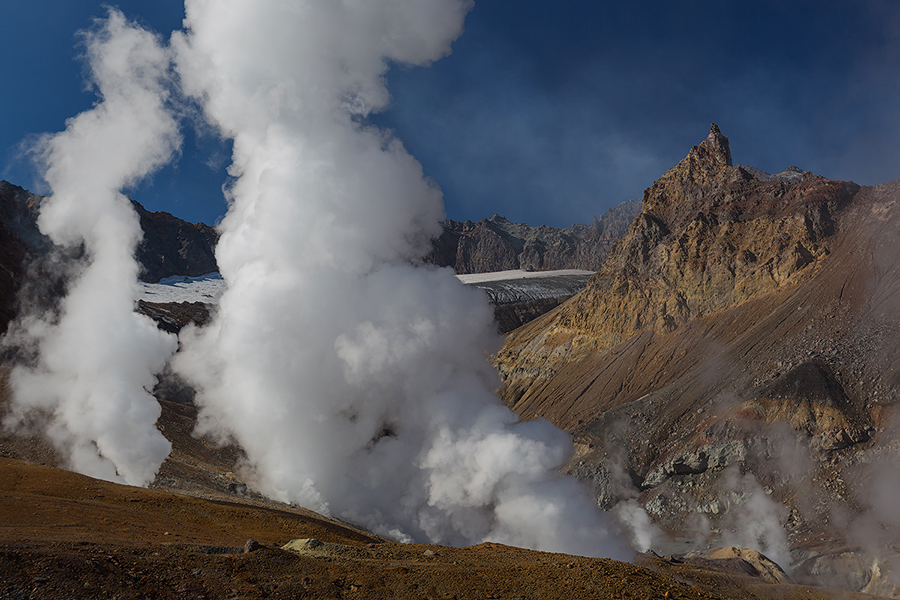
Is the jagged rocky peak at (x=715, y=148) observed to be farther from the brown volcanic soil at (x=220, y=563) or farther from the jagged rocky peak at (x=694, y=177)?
the brown volcanic soil at (x=220, y=563)

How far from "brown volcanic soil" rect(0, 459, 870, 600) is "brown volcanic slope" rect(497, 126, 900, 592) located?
119ft

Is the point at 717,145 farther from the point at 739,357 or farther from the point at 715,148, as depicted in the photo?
the point at 739,357

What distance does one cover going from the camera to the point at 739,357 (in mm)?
79812

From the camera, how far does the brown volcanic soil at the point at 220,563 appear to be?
1448 cm

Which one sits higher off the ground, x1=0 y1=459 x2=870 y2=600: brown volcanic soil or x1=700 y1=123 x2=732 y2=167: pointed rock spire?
x1=700 y1=123 x2=732 y2=167: pointed rock spire

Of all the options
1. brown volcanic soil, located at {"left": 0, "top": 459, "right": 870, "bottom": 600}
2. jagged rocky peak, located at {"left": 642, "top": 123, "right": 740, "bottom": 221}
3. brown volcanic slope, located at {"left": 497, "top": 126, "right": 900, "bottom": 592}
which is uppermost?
jagged rocky peak, located at {"left": 642, "top": 123, "right": 740, "bottom": 221}

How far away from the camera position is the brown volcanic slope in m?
59.8

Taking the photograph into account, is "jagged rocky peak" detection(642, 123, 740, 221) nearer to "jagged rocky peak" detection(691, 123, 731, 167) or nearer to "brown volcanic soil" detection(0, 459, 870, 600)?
"jagged rocky peak" detection(691, 123, 731, 167)

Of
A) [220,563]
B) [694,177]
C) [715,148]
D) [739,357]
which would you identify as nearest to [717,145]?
[715,148]

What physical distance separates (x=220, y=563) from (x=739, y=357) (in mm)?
79199

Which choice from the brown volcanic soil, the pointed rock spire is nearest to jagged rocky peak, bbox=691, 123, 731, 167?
the pointed rock spire

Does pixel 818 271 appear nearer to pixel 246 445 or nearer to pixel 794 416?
pixel 794 416

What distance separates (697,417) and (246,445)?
56.7 m

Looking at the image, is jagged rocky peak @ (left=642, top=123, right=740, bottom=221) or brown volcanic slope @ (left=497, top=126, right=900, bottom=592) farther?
jagged rocky peak @ (left=642, top=123, right=740, bottom=221)
